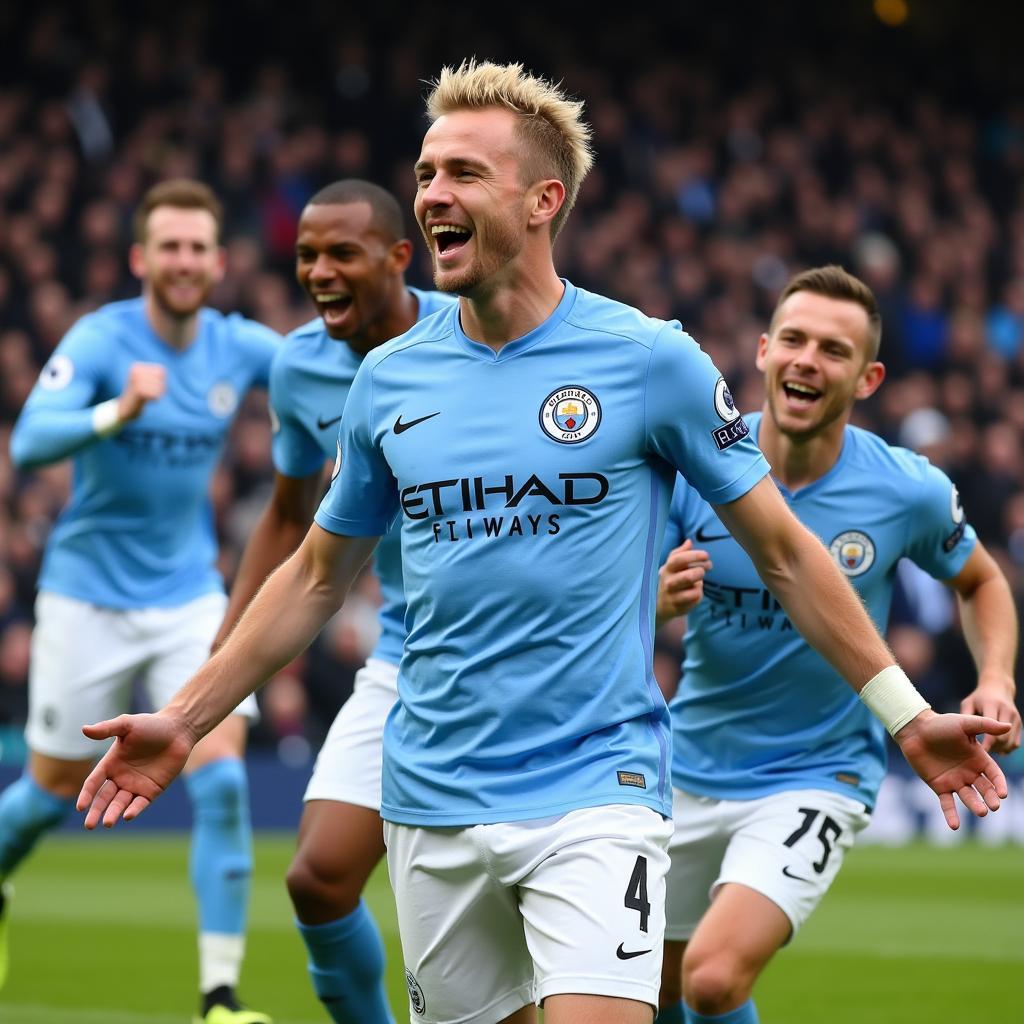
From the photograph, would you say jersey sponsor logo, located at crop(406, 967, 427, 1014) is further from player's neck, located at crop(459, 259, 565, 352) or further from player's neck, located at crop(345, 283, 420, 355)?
player's neck, located at crop(345, 283, 420, 355)

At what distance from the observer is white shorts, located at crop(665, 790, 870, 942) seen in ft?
17.2

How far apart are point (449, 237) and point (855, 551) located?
2078 millimetres

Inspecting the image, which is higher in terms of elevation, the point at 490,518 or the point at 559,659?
the point at 490,518

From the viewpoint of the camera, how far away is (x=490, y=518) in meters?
3.96

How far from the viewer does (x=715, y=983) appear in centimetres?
489

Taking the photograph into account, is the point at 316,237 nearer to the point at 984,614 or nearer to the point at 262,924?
the point at 984,614

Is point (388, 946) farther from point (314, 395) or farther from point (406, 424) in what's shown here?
point (406, 424)

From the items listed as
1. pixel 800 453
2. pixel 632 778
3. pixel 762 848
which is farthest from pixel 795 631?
pixel 632 778

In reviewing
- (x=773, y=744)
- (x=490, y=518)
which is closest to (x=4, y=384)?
(x=773, y=744)

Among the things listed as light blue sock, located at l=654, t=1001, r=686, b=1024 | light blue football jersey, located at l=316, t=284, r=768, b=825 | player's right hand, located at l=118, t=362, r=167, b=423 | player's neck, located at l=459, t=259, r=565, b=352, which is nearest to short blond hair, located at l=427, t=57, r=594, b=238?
player's neck, located at l=459, t=259, r=565, b=352

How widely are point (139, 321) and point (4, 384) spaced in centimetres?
814

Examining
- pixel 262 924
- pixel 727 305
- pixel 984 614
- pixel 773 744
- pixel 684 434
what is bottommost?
pixel 262 924

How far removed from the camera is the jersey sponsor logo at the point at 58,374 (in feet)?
24.5

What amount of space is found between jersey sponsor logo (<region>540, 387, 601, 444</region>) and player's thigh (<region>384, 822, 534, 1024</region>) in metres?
0.84
